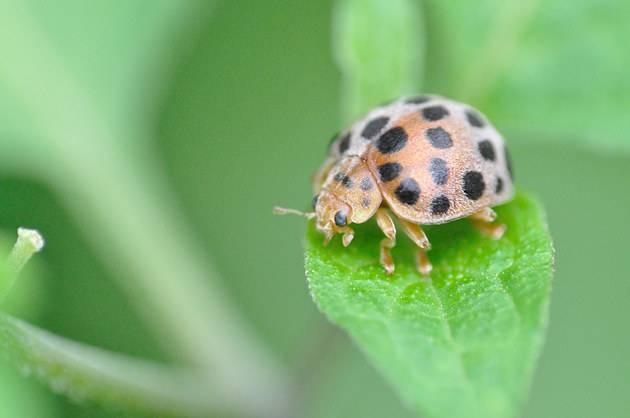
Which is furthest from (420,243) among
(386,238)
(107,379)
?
(107,379)

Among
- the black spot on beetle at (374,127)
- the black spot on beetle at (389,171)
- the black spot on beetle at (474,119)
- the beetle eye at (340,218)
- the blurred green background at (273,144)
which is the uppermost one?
the black spot on beetle at (374,127)

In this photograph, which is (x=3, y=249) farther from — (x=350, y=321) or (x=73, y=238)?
(x=73, y=238)

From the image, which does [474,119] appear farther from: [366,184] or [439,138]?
[366,184]

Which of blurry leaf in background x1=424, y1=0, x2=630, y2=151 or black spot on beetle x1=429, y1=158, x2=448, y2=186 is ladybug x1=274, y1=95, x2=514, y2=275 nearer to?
black spot on beetle x1=429, y1=158, x2=448, y2=186

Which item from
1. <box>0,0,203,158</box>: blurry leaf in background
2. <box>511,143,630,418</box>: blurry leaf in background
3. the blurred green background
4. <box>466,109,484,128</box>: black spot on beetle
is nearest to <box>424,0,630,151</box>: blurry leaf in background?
the blurred green background

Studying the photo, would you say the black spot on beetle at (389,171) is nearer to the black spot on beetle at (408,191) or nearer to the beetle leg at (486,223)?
the black spot on beetle at (408,191)

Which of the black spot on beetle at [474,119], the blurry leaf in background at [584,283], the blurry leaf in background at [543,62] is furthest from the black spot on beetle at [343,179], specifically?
the blurry leaf in background at [584,283]
